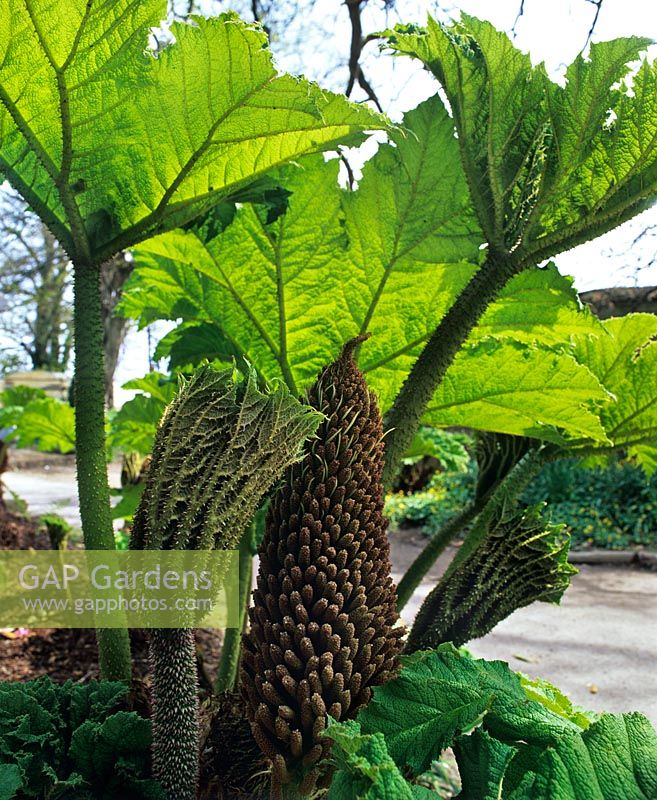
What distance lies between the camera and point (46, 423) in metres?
2.89

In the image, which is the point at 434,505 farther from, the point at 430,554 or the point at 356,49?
the point at 430,554

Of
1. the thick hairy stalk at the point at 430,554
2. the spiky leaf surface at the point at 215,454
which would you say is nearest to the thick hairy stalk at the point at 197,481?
the spiky leaf surface at the point at 215,454

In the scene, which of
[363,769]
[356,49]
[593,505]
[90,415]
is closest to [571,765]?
[363,769]

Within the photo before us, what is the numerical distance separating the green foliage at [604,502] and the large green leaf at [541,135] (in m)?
7.11

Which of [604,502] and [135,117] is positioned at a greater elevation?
[135,117]

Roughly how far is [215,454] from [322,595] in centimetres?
22

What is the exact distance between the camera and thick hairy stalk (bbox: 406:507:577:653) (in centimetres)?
126

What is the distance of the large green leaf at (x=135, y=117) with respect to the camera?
0.94 metres

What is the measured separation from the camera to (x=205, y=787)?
1.07m

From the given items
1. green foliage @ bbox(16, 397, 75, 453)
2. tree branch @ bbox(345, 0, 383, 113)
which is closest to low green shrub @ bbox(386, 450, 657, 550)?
tree branch @ bbox(345, 0, 383, 113)

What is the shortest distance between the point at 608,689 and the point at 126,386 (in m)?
3.11

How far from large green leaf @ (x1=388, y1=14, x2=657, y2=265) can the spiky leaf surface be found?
544 mm

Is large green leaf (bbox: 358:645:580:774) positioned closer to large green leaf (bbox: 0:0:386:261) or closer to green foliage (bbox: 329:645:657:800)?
green foliage (bbox: 329:645:657:800)

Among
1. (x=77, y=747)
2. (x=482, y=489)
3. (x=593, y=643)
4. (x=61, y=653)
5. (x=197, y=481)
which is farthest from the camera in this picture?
(x=593, y=643)
